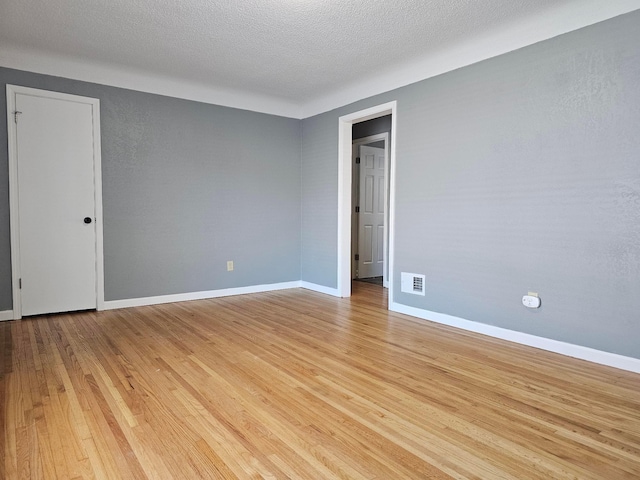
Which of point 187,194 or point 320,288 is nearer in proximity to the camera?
point 187,194

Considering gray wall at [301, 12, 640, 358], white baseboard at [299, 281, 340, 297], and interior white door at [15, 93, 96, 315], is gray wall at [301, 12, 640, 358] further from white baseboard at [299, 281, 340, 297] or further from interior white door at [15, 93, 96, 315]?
interior white door at [15, 93, 96, 315]

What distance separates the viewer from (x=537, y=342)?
312 centimetres

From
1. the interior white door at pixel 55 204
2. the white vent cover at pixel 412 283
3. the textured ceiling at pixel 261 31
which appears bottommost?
the white vent cover at pixel 412 283

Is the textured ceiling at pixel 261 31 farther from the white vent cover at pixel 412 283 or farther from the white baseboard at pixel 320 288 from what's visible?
the white baseboard at pixel 320 288

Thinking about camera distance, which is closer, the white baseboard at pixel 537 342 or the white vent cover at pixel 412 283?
the white baseboard at pixel 537 342

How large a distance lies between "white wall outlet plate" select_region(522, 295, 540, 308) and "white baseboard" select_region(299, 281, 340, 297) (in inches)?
95.8

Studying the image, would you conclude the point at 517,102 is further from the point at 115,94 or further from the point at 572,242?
the point at 115,94

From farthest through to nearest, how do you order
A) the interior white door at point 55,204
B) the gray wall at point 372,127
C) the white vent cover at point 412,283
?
1. the gray wall at point 372,127
2. the white vent cover at point 412,283
3. the interior white door at point 55,204

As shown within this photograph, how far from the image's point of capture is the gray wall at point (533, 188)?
2.69m

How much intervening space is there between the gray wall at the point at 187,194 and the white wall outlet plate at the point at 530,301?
10.8ft

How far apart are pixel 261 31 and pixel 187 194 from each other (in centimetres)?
220

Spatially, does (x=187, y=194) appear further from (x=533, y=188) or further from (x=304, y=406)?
(x=533, y=188)

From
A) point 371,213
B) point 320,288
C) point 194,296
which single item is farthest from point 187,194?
point 371,213

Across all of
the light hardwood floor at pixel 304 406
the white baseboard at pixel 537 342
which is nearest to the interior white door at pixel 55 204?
the light hardwood floor at pixel 304 406
